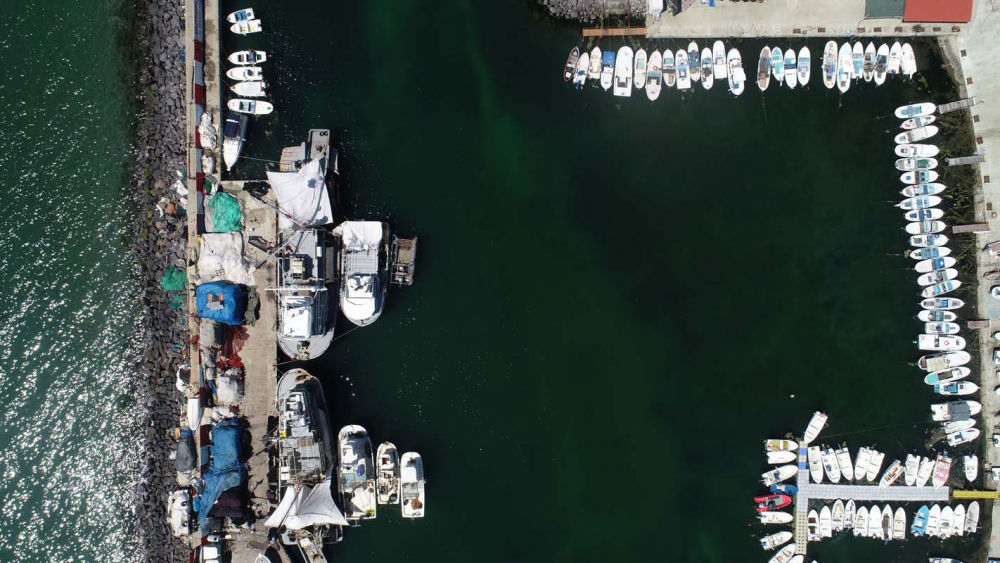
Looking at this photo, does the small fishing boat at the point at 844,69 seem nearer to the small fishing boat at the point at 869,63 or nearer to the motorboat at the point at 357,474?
the small fishing boat at the point at 869,63

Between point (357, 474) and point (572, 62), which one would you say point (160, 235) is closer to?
point (357, 474)

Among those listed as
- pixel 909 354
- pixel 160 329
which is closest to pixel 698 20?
pixel 909 354

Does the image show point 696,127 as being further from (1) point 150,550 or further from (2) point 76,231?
(1) point 150,550

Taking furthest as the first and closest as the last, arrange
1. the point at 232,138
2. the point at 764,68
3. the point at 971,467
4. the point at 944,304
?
the point at 764,68, the point at 232,138, the point at 971,467, the point at 944,304

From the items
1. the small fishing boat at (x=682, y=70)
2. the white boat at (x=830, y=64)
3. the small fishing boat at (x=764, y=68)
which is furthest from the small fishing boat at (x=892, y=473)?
the small fishing boat at (x=682, y=70)

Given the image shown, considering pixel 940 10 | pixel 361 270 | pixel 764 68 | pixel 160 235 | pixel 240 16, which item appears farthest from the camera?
pixel 160 235

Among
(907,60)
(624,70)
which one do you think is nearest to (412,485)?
(624,70)

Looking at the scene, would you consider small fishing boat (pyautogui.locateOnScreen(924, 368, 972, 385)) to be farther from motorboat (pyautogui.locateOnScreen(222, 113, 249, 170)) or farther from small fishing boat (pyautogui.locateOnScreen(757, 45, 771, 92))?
motorboat (pyautogui.locateOnScreen(222, 113, 249, 170))
